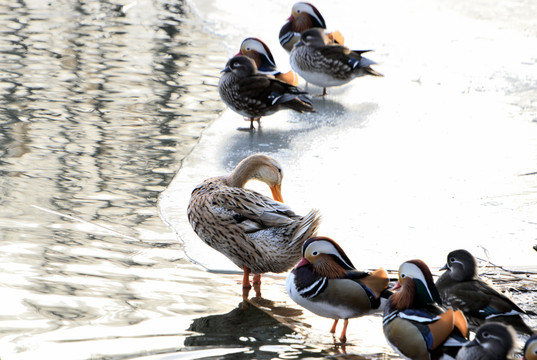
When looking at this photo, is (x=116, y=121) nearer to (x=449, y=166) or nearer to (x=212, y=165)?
(x=212, y=165)

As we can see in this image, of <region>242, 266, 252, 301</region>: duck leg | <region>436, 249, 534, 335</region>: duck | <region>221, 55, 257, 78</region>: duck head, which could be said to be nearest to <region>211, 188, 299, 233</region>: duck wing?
<region>242, 266, 252, 301</region>: duck leg

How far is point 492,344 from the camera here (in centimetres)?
399

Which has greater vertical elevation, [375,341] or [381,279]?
[381,279]

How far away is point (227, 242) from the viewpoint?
563cm

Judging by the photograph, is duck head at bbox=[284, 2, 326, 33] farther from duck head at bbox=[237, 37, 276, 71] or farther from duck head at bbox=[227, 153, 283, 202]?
duck head at bbox=[227, 153, 283, 202]

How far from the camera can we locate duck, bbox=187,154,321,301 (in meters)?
5.47

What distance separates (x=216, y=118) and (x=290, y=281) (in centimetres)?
426

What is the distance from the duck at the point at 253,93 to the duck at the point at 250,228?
2.76 m

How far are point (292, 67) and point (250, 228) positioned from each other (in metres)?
4.87

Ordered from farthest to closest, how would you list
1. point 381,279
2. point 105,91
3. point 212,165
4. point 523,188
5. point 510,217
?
point 105,91, point 212,165, point 523,188, point 510,217, point 381,279

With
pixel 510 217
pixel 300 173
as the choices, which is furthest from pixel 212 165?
pixel 510 217

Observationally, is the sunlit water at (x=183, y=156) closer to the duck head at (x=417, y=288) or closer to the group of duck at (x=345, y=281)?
the group of duck at (x=345, y=281)

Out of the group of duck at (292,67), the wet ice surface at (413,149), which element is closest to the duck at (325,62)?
the group of duck at (292,67)

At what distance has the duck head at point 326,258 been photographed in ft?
16.4
